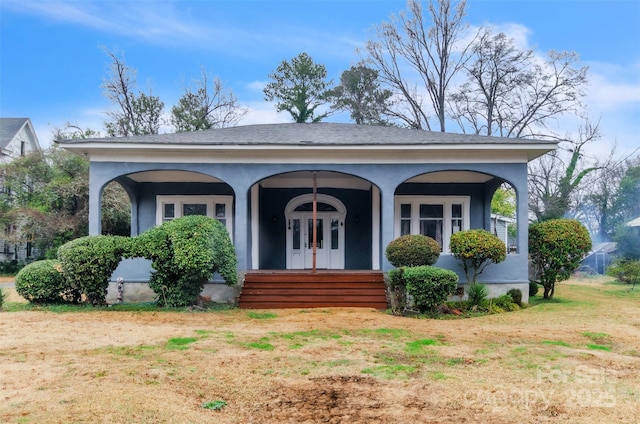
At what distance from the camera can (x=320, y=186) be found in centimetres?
1500

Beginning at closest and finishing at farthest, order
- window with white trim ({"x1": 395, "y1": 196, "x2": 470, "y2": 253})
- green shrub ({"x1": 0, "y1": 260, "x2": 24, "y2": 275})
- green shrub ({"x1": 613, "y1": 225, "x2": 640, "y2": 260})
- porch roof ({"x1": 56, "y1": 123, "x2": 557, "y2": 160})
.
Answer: porch roof ({"x1": 56, "y1": 123, "x2": 557, "y2": 160}), window with white trim ({"x1": 395, "y1": 196, "x2": 470, "y2": 253}), green shrub ({"x1": 613, "y1": 225, "x2": 640, "y2": 260}), green shrub ({"x1": 0, "y1": 260, "x2": 24, "y2": 275})

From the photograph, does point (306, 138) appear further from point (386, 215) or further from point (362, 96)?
point (362, 96)

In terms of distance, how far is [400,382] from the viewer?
5277mm

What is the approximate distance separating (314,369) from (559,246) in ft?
29.7

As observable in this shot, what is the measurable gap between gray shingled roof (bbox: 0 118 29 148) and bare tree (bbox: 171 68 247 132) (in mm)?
9607

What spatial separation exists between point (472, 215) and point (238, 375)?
10938 mm

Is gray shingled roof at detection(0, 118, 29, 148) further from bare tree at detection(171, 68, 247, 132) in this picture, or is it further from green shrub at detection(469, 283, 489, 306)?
green shrub at detection(469, 283, 489, 306)

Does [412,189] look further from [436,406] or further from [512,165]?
[436,406]

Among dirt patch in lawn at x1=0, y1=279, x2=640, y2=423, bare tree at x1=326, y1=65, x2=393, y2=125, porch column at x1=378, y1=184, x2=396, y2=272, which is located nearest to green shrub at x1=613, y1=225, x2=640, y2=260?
bare tree at x1=326, y1=65, x2=393, y2=125

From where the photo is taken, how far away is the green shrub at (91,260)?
1046 cm

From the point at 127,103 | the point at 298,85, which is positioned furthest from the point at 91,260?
the point at 127,103


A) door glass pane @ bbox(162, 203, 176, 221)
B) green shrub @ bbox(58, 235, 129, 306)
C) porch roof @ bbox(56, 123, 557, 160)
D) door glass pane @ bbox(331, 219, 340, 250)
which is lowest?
green shrub @ bbox(58, 235, 129, 306)

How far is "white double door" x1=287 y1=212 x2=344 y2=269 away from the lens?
49.6 feet

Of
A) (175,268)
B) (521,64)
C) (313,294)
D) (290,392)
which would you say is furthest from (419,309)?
(521,64)
